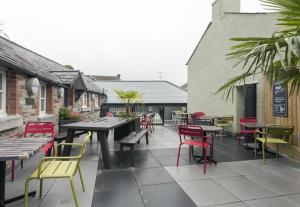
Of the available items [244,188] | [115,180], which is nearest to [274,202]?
[244,188]

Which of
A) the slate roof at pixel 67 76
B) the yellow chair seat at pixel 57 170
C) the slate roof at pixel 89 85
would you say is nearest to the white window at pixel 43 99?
the slate roof at pixel 67 76

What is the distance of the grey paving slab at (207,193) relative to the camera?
2.78 meters

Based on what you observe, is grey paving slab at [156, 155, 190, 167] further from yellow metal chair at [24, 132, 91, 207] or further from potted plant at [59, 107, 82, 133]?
potted plant at [59, 107, 82, 133]

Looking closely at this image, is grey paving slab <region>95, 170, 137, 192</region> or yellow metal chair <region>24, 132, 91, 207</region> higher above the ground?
yellow metal chair <region>24, 132, 91, 207</region>

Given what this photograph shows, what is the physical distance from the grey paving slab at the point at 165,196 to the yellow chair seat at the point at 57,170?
112 centimetres

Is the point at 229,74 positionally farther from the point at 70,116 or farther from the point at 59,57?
the point at 59,57

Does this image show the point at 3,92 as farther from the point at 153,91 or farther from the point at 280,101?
the point at 153,91

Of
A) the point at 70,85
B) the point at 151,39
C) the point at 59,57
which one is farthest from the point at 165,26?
the point at 59,57

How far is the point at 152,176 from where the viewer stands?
376cm

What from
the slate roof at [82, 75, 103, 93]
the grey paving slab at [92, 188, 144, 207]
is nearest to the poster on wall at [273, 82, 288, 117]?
the grey paving slab at [92, 188, 144, 207]

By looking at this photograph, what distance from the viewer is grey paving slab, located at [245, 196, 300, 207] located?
2.67 m

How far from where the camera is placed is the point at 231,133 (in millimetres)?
8422

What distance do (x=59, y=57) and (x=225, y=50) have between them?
35439mm

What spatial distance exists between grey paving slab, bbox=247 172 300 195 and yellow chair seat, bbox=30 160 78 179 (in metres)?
3.08
